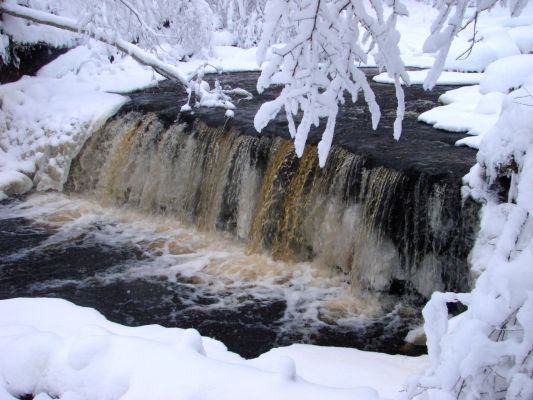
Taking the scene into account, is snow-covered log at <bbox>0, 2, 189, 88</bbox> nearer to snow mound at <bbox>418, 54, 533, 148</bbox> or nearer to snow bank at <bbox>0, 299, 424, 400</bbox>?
snow mound at <bbox>418, 54, 533, 148</bbox>

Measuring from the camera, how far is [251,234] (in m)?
6.96

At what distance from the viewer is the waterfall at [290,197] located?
17.4ft

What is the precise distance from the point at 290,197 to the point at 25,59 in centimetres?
727

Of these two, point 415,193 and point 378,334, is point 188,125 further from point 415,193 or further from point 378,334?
point 378,334

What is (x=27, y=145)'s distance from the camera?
30.2 feet

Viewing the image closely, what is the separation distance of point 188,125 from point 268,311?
3743 mm

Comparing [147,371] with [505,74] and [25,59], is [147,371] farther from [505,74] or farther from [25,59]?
[25,59]

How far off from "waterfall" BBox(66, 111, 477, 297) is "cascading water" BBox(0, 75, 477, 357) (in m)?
0.02

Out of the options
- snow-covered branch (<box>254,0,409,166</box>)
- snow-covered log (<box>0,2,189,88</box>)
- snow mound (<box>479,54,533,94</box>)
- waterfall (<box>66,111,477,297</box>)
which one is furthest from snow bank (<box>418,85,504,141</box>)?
snow-covered branch (<box>254,0,409,166</box>)

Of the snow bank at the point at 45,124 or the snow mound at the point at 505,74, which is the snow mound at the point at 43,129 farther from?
the snow mound at the point at 505,74

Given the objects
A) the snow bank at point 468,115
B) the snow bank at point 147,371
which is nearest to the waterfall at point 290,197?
the snow bank at point 468,115

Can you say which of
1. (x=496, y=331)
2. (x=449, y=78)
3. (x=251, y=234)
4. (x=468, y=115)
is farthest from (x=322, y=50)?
(x=449, y=78)

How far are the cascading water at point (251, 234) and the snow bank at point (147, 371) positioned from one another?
1805mm

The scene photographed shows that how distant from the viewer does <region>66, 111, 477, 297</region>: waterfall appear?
5.32m
